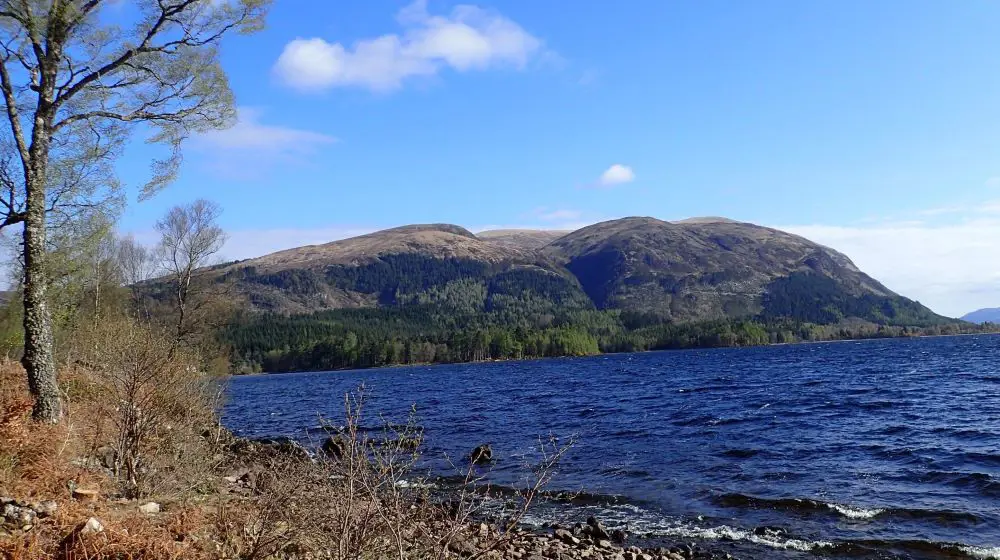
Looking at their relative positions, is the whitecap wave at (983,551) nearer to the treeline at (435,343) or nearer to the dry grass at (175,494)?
the dry grass at (175,494)

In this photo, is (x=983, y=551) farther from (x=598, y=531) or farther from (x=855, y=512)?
(x=598, y=531)

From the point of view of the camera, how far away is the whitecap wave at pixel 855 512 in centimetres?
1540

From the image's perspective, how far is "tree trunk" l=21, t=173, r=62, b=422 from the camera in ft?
33.4

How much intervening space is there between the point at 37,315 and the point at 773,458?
21933 millimetres

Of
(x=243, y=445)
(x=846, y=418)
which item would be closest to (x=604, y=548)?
(x=243, y=445)

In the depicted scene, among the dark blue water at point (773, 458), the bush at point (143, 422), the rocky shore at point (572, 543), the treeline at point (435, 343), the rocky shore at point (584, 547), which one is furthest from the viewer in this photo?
the treeline at point (435, 343)

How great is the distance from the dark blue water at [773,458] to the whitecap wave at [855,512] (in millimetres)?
46

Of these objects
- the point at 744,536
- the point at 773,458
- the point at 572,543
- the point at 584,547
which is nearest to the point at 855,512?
the point at 744,536

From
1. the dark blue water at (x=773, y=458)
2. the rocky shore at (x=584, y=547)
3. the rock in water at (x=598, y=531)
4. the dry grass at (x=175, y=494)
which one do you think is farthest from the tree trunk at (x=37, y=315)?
the dark blue water at (x=773, y=458)

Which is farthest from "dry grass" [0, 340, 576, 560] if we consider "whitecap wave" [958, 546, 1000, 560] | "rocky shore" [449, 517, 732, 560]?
"whitecap wave" [958, 546, 1000, 560]

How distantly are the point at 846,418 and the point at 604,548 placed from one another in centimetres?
2306

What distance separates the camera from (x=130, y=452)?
953cm

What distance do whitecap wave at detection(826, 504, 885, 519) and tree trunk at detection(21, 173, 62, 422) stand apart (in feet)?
56.4

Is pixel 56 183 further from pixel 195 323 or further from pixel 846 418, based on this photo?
pixel 846 418
